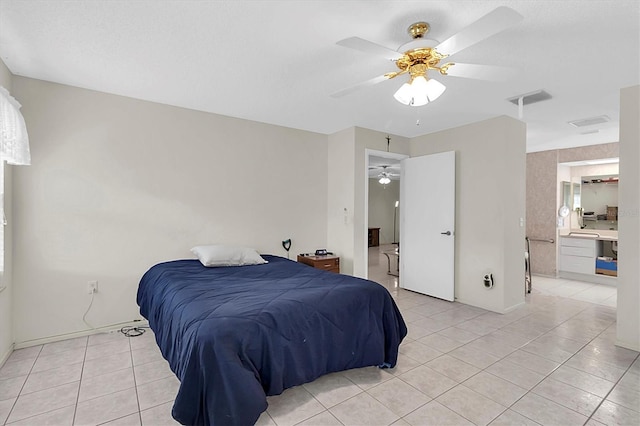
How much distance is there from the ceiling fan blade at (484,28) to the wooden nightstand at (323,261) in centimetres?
283

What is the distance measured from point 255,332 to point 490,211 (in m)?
3.37

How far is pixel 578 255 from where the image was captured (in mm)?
5523

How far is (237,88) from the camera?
2967 millimetres

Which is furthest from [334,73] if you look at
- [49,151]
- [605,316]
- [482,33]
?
[605,316]

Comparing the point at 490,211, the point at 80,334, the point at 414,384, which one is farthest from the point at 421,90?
the point at 80,334

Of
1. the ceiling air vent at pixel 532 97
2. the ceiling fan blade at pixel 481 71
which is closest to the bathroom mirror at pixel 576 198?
the ceiling air vent at pixel 532 97

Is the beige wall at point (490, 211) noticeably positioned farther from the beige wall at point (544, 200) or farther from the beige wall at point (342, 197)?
the beige wall at point (544, 200)

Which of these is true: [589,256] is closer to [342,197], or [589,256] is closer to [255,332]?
[342,197]

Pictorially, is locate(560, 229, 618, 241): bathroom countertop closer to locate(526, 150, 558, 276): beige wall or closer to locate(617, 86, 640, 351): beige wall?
locate(526, 150, 558, 276): beige wall

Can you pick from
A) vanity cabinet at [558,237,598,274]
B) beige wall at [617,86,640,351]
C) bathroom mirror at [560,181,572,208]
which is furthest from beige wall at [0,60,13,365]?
bathroom mirror at [560,181,572,208]

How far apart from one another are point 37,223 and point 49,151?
0.67 meters

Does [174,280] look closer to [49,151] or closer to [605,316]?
[49,151]

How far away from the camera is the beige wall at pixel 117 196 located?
283 centimetres

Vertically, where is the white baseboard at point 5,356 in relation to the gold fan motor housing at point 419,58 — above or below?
below
